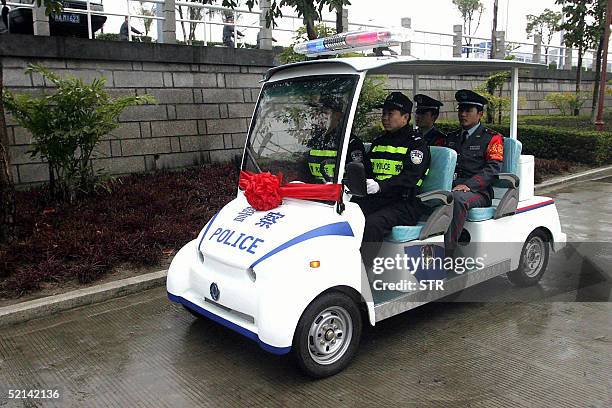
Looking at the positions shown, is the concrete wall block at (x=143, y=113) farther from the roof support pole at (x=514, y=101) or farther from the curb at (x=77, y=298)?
the roof support pole at (x=514, y=101)

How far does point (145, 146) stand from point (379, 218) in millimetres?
6146

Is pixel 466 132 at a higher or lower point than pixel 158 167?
higher

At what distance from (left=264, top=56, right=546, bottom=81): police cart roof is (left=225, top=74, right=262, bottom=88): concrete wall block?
5.78m

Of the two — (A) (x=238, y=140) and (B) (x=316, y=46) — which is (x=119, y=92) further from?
(B) (x=316, y=46)

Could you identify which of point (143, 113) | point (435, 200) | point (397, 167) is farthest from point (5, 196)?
point (435, 200)

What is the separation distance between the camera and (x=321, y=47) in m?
4.38

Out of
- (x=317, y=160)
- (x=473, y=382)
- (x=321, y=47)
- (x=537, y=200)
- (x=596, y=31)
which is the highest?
(x=596, y=31)

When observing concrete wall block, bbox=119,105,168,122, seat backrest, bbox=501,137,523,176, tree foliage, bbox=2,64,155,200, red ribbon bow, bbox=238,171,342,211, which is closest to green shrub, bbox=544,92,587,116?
concrete wall block, bbox=119,105,168,122

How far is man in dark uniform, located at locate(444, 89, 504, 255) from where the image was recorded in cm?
477

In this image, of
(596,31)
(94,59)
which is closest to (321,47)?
(94,59)

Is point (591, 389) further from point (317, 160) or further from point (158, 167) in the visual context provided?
point (158, 167)

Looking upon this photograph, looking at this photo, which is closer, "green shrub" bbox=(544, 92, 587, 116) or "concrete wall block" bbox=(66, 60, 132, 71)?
"concrete wall block" bbox=(66, 60, 132, 71)

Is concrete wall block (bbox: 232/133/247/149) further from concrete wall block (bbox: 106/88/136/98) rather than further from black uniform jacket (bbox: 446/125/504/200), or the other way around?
black uniform jacket (bbox: 446/125/504/200)

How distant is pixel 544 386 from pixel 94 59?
773cm
